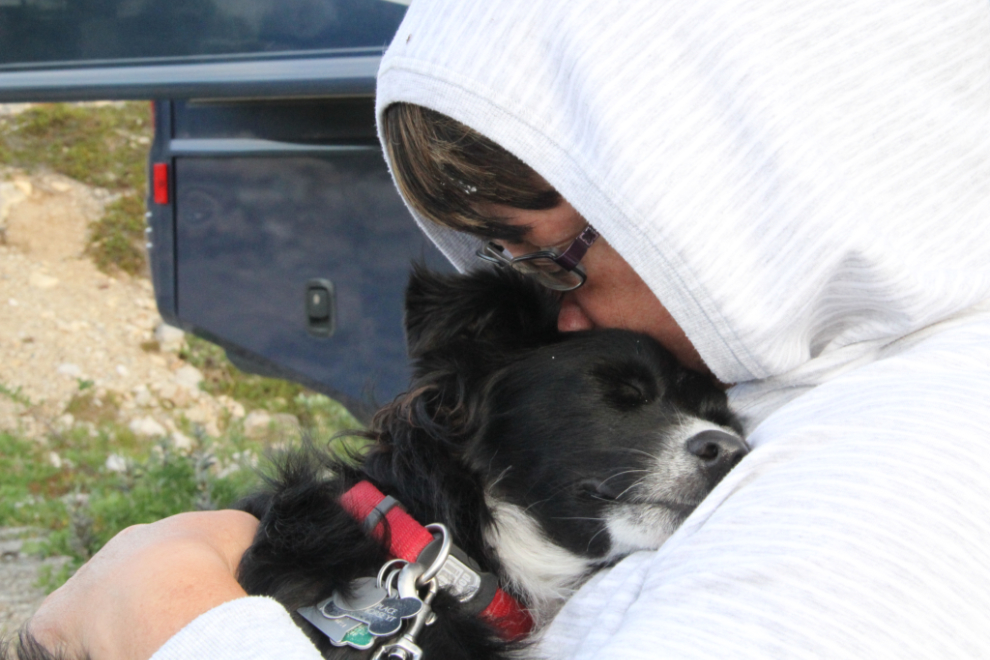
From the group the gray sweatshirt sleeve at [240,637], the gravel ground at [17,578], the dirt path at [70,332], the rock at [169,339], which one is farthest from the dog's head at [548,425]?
the rock at [169,339]

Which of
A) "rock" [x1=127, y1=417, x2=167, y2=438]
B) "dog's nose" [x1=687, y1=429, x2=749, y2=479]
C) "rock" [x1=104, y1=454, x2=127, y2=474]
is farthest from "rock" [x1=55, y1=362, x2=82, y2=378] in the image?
"dog's nose" [x1=687, y1=429, x2=749, y2=479]

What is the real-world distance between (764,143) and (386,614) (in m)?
0.96

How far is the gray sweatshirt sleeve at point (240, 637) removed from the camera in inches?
49.0

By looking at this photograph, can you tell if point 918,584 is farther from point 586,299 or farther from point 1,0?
point 1,0

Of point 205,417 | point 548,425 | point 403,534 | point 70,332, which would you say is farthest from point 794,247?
point 70,332

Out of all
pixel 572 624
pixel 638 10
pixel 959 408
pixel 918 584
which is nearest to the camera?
pixel 918 584

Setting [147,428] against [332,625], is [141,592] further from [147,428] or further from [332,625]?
[147,428]

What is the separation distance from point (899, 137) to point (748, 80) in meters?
0.26

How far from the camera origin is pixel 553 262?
1.92 meters

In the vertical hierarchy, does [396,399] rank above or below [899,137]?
below

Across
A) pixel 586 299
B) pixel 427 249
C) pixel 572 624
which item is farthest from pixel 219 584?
pixel 427 249

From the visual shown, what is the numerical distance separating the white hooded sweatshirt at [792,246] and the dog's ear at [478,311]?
61 centimetres

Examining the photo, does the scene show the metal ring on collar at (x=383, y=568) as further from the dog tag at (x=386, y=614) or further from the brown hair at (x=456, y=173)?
the brown hair at (x=456, y=173)

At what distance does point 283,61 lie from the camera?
10.5 feet
